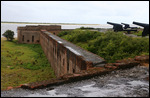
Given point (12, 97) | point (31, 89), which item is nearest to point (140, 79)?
point (31, 89)

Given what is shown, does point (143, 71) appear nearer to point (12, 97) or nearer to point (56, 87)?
point (56, 87)

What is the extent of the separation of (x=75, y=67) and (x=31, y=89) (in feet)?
12.2

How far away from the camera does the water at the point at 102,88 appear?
375 centimetres

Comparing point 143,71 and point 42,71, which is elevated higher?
point 143,71

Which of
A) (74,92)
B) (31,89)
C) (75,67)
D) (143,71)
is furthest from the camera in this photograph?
(75,67)

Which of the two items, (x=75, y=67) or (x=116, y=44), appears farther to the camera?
(x=116, y=44)

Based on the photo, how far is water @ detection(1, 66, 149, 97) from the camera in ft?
12.3

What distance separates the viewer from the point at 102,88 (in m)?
4.09

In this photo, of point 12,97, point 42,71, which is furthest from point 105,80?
point 42,71

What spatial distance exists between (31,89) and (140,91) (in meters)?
2.36

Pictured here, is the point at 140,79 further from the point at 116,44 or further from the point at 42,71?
the point at 42,71

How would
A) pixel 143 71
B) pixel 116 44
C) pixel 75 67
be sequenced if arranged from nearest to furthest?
pixel 143 71
pixel 75 67
pixel 116 44

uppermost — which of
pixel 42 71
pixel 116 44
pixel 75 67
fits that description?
pixel 116 44

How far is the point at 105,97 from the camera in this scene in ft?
11.6
